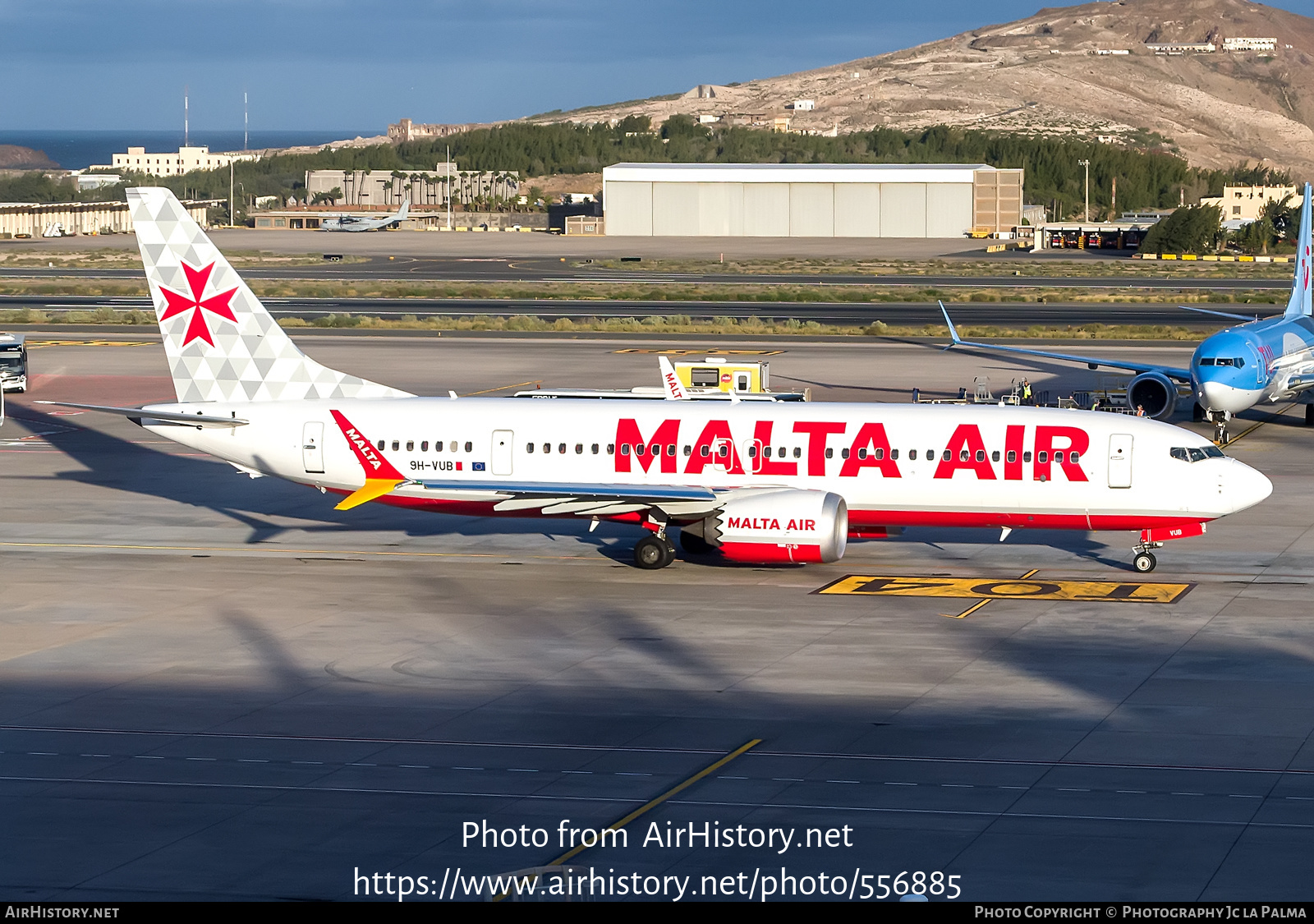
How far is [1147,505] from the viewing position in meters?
37.0

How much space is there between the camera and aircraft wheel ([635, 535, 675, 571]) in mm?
38625

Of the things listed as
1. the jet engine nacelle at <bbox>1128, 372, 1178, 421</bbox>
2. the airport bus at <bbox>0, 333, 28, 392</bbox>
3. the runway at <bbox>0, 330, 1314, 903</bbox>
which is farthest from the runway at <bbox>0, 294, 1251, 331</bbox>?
the runway at <bbox>0, 330, 1314, 903</bbox>

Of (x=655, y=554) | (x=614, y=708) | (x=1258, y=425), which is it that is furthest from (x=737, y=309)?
(x=614, y=708)

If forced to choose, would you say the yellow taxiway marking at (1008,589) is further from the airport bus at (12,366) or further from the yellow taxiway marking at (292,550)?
the airport bus at (12,366)

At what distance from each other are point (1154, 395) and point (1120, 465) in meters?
26.3

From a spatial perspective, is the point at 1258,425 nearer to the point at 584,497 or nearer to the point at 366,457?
the point at 584,497

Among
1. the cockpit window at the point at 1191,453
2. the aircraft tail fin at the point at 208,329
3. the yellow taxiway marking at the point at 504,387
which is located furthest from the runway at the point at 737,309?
the cockpit window at the point at 1191,453

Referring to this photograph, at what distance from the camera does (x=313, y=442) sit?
39219 mm

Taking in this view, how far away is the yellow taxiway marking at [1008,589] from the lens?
35875 mm

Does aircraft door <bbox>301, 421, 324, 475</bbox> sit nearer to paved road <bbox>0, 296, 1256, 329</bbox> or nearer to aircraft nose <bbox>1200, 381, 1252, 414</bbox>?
aircraft nose <bbox>1200, 381, 1252, 414</bbox>
